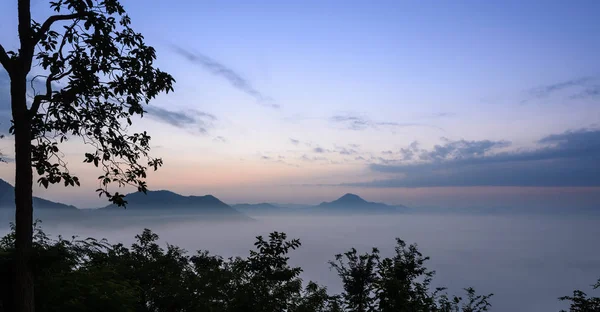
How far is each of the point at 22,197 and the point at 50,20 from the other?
4.35 meters

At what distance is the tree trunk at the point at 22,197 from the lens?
28.3 feet

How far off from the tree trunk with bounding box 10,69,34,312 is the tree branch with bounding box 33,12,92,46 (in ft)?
2.97

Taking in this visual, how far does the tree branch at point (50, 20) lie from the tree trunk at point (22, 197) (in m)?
0.90

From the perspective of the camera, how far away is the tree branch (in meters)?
9.13

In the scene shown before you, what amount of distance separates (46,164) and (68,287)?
393cm

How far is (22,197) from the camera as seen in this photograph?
28.6ft

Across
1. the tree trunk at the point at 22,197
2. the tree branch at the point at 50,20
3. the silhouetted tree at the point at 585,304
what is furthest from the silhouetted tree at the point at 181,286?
the silhouetted tree at the point at 585,304

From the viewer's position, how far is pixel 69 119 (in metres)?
9.66

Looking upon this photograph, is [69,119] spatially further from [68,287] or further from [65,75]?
[68,287]

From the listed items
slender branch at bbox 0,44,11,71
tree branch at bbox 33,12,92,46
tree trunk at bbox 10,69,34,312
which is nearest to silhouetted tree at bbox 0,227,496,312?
tree trunk at bbox 10,69,34,312

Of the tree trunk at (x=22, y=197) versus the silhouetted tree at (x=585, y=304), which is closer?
the tree trunk at (x=22, y=197)

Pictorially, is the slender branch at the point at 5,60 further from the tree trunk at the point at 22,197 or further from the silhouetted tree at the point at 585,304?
the silhouetted tree at the point at 585,304

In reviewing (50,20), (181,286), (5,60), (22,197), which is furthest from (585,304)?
(5,60)

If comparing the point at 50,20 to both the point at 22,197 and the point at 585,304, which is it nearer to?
the point at 22,197
